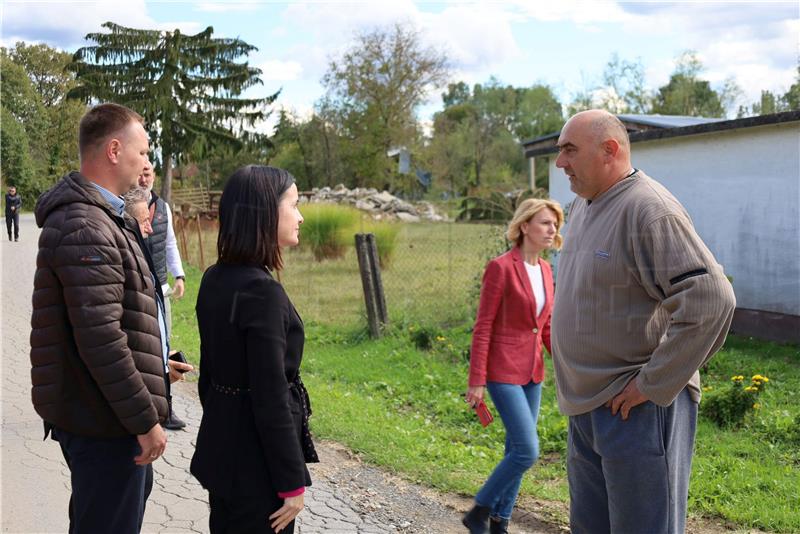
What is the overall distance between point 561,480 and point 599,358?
9.43ft

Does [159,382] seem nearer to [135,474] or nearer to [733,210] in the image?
[135,474]

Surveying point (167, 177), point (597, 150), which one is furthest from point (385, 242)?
point (167, 177)

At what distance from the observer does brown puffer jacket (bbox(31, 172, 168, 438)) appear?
2.68 m

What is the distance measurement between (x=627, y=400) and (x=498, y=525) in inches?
76.2

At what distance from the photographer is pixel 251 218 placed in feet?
8.97

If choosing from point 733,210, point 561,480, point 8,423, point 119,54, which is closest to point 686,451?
point 561,480

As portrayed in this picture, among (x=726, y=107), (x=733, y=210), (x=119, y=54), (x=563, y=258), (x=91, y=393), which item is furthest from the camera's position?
(x=726, y=107)

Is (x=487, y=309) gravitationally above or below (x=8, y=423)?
above

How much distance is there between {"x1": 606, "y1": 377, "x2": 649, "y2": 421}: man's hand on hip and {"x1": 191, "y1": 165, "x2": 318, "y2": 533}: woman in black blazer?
1.21 m

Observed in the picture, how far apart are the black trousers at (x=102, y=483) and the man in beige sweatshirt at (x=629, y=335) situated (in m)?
1.76

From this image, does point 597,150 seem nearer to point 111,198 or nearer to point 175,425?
point 111,198

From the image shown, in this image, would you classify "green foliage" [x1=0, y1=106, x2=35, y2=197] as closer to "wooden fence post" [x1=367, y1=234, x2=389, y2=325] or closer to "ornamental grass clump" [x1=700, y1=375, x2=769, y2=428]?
"wooden fence post" [x1=367, y1=234, x2=389, y2=325]

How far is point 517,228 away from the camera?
4816 mm

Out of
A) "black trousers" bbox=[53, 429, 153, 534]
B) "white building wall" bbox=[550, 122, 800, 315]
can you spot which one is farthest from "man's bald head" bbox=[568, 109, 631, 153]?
"white building wall" bbox=[550, 122, 800, 315]
